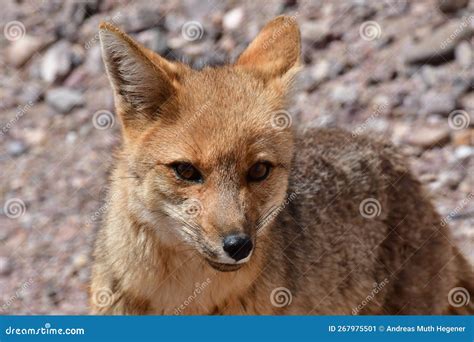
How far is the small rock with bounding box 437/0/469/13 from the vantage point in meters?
8.87

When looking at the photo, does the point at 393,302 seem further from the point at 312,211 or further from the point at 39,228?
the point at 39,228

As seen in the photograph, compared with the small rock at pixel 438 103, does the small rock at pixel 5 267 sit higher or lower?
lower

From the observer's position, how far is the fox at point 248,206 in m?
4.73

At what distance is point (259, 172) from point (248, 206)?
0.87 feet

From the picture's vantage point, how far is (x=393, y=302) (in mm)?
6184

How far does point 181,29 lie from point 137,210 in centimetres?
443

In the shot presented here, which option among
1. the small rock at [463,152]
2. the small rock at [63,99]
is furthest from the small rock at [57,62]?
the small rock at [463,152]

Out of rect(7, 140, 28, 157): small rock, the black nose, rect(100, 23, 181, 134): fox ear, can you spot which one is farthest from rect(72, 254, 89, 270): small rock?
the black nose

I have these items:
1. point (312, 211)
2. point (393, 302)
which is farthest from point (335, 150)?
point (393, 302)

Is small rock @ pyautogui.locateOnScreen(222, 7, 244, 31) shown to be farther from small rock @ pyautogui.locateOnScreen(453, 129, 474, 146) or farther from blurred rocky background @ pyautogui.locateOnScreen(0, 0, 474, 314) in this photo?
small rock @ pyautogui.locateOnScreen(453, 129, 474, 146)

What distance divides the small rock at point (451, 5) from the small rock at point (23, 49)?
4.23 metres

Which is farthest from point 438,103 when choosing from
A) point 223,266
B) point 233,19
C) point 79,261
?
point 223,266

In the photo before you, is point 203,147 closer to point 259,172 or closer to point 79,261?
point 259,172

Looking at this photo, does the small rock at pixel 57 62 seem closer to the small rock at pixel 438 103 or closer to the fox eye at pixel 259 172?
the small rock at pixel 438 103
